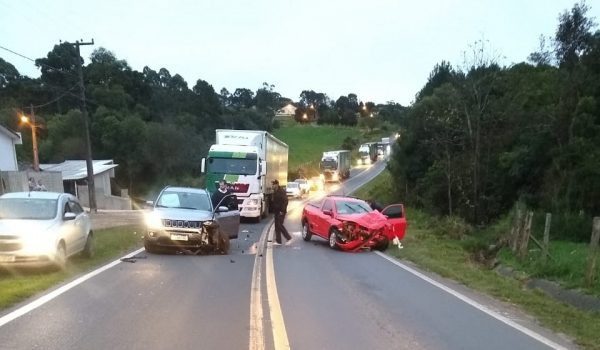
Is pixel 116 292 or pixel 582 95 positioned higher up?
pixel 582 95

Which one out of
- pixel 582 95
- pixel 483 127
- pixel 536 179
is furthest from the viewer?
pixel 483 127

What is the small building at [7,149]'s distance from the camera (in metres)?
40.6

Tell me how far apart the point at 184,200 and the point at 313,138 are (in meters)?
122

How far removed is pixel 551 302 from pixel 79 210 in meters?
10.5

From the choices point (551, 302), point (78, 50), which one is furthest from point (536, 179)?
point (78, 50)

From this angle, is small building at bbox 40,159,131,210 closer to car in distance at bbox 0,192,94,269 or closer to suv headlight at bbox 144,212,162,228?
suv headlight at bbox 144,212,162,228

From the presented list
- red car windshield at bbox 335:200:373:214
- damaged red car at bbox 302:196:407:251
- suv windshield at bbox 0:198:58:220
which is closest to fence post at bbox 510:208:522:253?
damaged red car at bbox 302:196:407:251

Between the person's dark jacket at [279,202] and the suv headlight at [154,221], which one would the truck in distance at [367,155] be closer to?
the person's dark jacket at [279,202]

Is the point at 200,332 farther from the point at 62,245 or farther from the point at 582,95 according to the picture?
the point at 582,95

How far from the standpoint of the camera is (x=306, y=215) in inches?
797

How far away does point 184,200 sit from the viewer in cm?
1639

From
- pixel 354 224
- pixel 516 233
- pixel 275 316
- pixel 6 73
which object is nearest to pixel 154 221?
pixel 354 224

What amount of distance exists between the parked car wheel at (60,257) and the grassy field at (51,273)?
0.14m

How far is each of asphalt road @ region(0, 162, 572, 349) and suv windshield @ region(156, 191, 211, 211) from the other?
3158mm
